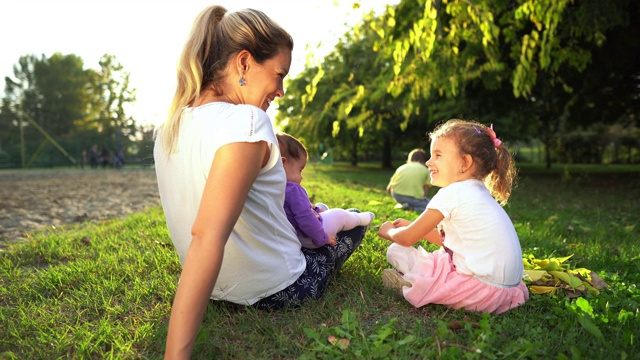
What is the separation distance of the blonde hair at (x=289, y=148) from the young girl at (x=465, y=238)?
793mm

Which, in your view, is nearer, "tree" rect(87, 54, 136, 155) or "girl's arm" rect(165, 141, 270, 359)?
"girl's arm" rect(165, 141, 270, 359)

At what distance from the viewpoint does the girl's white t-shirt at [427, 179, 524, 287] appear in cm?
240

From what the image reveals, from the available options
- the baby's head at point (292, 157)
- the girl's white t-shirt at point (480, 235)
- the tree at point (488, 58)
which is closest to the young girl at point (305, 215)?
the baby's head at point (292, 157)

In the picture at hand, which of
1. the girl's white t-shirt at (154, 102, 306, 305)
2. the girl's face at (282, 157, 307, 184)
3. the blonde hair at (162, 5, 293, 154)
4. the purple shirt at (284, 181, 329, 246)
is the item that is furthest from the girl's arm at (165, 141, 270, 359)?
the girl's face at (282, 157, 307, 184)

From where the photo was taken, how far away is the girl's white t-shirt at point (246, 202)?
1.84 m

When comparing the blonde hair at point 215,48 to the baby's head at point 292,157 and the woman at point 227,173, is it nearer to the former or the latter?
the woman at point 227,173

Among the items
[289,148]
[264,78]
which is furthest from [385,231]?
[264,78]

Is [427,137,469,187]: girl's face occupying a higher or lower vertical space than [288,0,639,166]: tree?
lower

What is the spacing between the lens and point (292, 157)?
120 inches

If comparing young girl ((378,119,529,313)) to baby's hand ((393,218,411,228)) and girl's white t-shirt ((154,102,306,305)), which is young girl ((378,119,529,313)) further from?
girl's white t-shirt ((154,102,306,305))

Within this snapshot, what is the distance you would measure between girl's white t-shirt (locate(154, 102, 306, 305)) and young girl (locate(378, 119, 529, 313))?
2.07ft

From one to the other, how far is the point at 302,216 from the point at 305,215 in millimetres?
18

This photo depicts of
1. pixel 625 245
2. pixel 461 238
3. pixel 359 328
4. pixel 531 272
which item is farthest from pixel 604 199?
pixel 359 328

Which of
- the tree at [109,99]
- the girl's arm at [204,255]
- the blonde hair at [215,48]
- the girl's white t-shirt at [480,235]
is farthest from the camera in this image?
the tree at [109,99]
